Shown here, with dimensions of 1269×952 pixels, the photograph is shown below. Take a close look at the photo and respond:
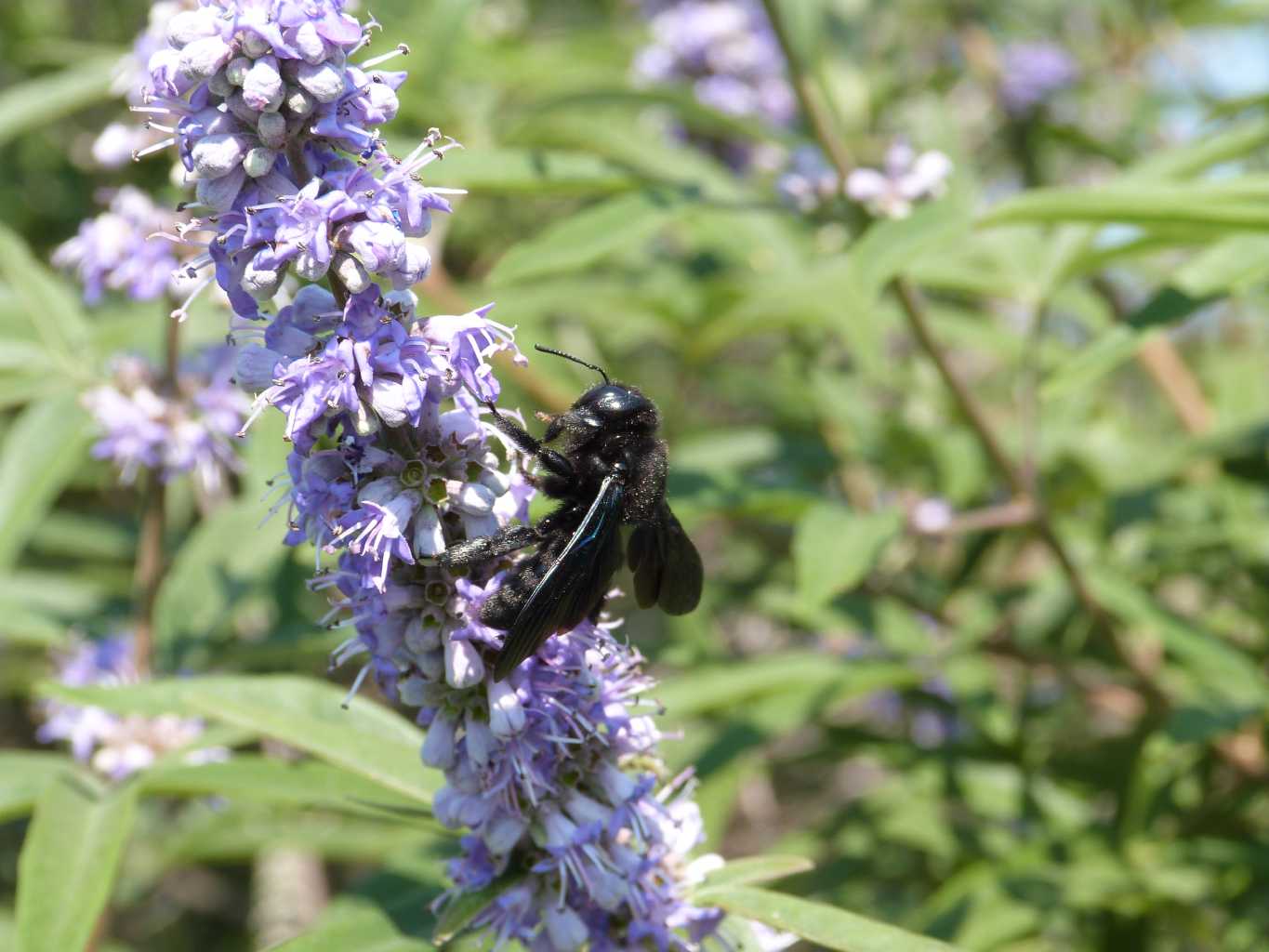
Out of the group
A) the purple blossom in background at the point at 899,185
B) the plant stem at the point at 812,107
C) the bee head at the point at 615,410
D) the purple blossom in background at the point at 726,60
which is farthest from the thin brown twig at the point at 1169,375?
the bee head at the point at 615,410

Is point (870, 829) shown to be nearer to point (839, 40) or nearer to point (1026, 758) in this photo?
point (1026, 758)

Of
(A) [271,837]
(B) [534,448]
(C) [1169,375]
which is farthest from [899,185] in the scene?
(A) [271,837]

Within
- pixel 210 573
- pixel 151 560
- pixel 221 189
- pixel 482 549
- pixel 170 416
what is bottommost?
pixel 210 573

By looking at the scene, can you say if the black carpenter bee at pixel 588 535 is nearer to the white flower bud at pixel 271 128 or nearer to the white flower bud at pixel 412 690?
the white flower bud at pixel 412 690

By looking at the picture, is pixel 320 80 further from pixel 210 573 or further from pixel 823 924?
pixel 210 573

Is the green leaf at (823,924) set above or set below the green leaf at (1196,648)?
above

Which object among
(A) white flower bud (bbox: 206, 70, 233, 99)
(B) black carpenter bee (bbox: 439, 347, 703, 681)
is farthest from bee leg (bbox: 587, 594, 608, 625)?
(A) white flower bud (bbox: 206, 70, 233, 99)

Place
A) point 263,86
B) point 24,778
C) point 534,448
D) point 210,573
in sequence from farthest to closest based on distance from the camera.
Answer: point 210,573, point 24,778, point 534,448, point 263,86

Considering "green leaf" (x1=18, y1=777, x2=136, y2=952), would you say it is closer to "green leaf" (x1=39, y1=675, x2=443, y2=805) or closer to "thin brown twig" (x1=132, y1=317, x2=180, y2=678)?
"green leaf" (x1=39, y1=675, x2=443, y2=805)
